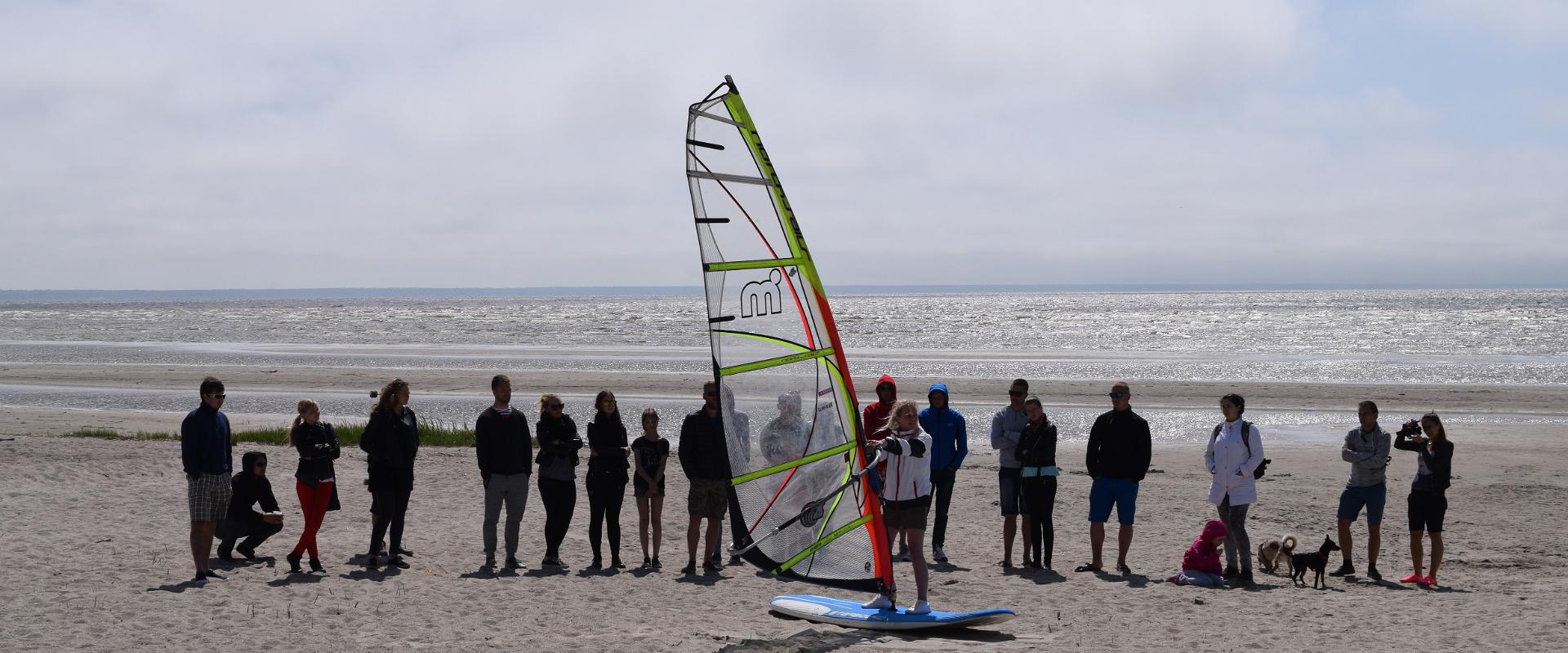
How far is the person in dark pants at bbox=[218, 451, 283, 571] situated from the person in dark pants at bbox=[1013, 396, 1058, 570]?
5.24 meters

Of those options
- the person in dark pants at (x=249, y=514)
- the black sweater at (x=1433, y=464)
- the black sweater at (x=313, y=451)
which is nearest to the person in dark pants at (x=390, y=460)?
the black sweater at (x=313, y=451)

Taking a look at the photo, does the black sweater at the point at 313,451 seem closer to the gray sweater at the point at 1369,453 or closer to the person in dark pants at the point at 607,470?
the person in dark pants at the point at 607,470

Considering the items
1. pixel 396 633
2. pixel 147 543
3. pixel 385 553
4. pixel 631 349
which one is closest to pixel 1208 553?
pixel 396 633

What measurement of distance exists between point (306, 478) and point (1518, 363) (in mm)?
35471

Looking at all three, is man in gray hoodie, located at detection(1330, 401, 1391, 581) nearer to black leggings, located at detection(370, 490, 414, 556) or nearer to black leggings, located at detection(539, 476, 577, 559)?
black leggings, located at detection(539, 476, 577, 559)

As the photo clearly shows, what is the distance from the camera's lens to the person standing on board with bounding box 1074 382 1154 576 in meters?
7.61

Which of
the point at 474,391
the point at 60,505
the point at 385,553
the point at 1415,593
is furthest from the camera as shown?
the point at 474,391

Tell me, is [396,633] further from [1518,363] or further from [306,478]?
[1518,363]

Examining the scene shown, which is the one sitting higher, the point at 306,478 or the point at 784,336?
the point at 784,336

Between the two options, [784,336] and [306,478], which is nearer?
[784,336]

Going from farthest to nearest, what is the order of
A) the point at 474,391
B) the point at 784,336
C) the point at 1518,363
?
the point at 1518,363
the point at 474,391
the point at 784,336

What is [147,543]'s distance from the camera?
27.1 ft

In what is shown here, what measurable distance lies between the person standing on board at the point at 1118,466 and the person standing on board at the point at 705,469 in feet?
8.24

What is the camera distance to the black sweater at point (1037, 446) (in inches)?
308
